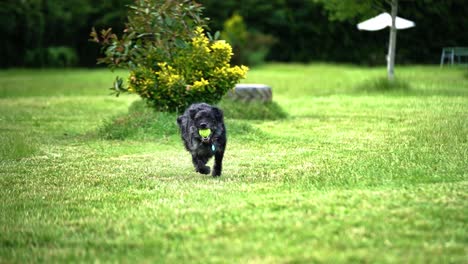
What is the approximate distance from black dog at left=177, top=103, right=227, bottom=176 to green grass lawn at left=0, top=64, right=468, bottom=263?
20 centimetres

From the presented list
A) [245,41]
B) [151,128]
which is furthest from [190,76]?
[245,41]

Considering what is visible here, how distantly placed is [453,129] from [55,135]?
23.1 ft

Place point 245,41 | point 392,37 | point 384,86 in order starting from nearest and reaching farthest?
point 384,86, point 392,37, point 245,41

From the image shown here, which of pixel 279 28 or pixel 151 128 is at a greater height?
pixel 151 128

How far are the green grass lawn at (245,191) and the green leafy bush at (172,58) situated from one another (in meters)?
0.66

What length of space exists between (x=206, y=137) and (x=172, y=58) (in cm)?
586

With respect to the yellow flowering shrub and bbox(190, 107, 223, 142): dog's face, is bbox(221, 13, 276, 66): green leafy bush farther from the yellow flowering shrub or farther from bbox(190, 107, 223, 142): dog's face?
bbox(190, 107, 223, 142): dog's face

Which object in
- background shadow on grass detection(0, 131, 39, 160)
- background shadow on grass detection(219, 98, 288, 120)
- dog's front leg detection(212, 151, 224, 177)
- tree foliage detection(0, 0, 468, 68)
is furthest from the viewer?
tree foliage detection(0, 0, 468, 68)

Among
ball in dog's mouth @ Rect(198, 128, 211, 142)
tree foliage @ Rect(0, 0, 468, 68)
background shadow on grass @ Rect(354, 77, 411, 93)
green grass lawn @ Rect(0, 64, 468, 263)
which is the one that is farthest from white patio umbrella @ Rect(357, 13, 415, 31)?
ball in dog's mouth @ Rect(198, 128, 211, 142)

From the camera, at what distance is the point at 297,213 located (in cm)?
718

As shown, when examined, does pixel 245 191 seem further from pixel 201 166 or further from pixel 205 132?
pixel 201 166

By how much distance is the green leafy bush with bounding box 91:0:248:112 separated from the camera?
48.5 ft

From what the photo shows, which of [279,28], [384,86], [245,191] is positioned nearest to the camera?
[245,191]

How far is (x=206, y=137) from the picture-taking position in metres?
9.57
